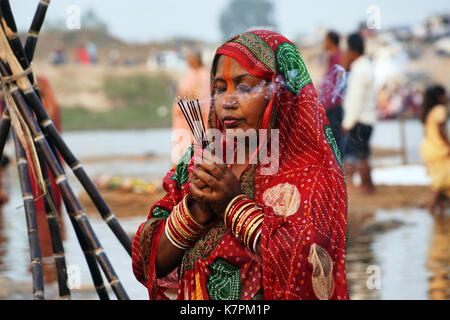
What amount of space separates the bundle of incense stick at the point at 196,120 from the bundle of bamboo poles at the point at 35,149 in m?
1.17

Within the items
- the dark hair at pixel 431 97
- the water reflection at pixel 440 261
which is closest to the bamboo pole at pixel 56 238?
the water reflection at pixel 440 261

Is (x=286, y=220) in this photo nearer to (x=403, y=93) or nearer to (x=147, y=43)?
(x=403, y=93)

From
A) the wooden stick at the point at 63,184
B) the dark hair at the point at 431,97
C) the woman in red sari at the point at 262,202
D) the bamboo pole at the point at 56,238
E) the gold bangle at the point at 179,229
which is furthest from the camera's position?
the dark hair at the point at 431,97

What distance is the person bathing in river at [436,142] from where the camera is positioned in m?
9.32

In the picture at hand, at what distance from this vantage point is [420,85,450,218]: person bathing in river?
9.32 metres

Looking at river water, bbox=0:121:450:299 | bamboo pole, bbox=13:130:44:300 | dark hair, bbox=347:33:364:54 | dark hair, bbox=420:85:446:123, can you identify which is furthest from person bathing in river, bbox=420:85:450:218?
bamboo pole, bbox=13:130:44:300

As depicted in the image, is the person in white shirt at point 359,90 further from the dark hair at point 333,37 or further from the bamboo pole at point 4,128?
the bamboo pole at point 4,128

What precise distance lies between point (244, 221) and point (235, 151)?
29cm

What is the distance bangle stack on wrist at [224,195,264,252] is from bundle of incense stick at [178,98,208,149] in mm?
250

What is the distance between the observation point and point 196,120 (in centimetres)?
241

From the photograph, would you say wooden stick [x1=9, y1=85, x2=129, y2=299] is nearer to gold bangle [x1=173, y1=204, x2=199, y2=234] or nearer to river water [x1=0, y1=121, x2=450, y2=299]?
river water [x1=0, y1=121, x2=450, y2=299]

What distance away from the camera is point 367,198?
10125 millimetres

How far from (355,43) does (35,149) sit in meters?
6.46

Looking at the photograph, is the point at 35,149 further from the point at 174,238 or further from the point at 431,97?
the point at 431,97
